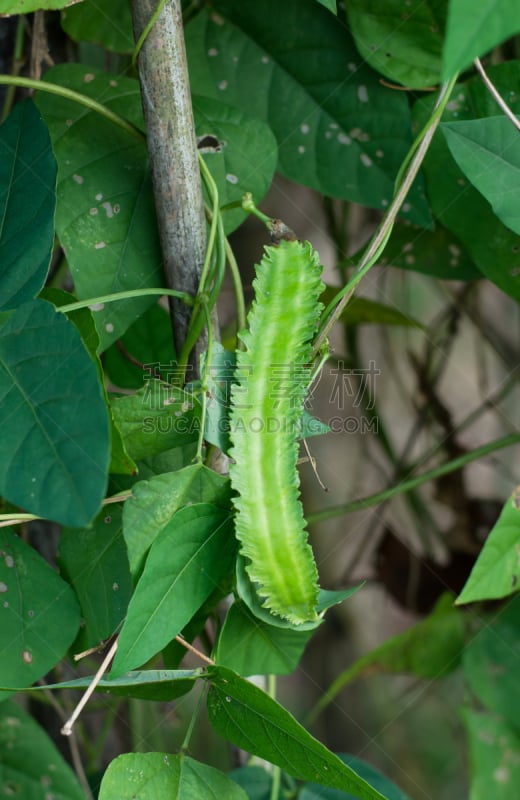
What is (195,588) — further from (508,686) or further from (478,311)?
(478,311)

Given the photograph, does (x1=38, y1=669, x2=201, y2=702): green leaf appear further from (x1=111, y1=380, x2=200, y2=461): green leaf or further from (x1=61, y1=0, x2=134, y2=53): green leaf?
(x1=61, y1=0, x2=134, y2=53): green leaf

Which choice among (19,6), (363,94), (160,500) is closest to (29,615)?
(160,500)

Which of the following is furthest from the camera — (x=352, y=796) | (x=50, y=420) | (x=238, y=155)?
(x=352, y=796)

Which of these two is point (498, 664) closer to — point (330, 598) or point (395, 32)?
point (330, 598)

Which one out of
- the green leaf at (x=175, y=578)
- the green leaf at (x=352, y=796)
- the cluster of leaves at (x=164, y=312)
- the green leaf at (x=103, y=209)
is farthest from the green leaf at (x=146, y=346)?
the green leaf at (x=352, y=796)

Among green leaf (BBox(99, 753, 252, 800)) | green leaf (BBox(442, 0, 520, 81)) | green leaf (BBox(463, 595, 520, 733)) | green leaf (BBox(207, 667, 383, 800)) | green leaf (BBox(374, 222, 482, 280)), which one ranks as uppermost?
green leaf (BBox(442, 0, 520, 81))

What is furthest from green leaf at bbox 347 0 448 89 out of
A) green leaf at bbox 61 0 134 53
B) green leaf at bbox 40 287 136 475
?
green leaf at bbox 40 287 136 475
